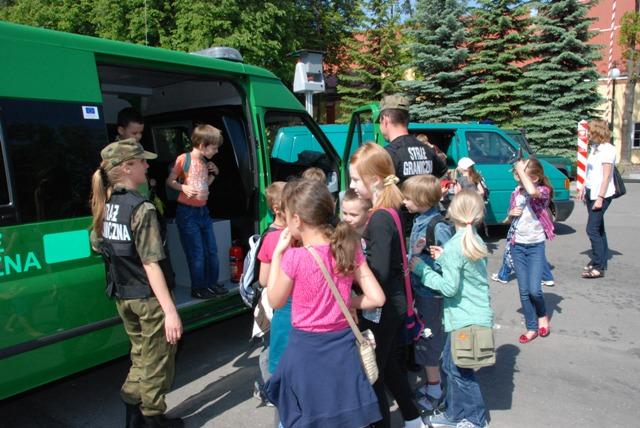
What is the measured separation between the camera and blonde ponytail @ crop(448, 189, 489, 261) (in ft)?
9.48

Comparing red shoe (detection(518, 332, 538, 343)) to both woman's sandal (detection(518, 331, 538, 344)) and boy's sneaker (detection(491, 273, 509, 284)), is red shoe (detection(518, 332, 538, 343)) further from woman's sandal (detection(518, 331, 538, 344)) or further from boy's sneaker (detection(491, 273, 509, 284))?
boy's sneaker (detection(491, 273, 509, 284))

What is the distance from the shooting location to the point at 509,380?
3.86 metres

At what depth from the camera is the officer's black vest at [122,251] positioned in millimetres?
2717

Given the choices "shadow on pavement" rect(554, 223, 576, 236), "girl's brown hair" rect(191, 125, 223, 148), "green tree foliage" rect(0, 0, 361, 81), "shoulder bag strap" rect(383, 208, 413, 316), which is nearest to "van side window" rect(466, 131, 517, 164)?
"shadow on pavement" rect(554, 223, 576, 236)

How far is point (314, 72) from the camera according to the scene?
9.19 m

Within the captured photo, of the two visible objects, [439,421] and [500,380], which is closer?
[439,421]

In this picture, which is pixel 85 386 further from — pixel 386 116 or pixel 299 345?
pixel 386 116

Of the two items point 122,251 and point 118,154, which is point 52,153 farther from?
point 122,251

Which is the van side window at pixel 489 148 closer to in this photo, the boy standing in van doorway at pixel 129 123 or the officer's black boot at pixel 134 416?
the boy standing in van doorway at pixel 129 123

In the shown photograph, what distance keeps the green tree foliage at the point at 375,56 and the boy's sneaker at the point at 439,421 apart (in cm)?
2041

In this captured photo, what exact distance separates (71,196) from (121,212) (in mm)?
529

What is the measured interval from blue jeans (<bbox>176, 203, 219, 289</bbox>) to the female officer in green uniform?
4.11 ft

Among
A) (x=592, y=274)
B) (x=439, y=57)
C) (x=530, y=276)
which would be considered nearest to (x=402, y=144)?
(x=530, y=276)

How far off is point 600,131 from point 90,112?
18.4ft
